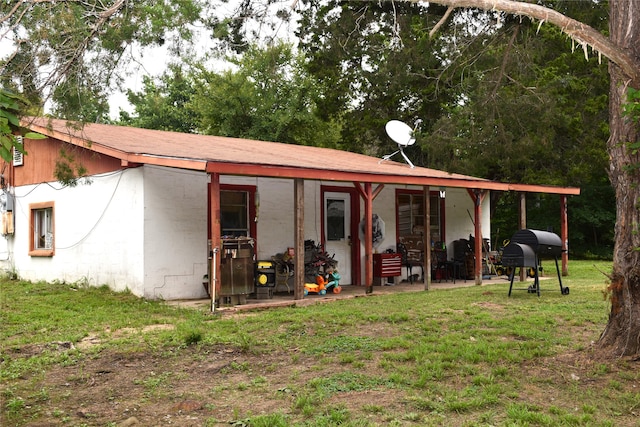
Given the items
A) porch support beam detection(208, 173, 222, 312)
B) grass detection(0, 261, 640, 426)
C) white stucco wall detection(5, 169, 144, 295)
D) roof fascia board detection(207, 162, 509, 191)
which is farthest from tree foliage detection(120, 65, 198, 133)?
grass detection(0, 261, 640, 426)

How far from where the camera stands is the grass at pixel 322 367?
181 inches

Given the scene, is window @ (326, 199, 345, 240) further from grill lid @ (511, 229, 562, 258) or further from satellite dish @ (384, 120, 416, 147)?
grill lid @ (511, 229, 562, 258)

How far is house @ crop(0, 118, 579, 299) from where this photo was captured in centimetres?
1027

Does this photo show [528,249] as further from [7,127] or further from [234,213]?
[7,127]

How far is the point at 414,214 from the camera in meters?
15.0

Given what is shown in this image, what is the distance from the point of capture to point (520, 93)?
705 inches

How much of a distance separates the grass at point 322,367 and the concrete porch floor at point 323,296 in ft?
1.56

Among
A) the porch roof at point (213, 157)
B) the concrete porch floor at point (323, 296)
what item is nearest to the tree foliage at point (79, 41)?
the porch roof at point (213, 157)

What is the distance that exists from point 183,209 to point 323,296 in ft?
9.58

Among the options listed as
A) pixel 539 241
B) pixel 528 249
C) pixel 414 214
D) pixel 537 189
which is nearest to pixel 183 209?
pixel 528 249

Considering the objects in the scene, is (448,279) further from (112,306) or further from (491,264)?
(112,306)

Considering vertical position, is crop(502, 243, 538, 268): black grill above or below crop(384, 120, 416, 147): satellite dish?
below

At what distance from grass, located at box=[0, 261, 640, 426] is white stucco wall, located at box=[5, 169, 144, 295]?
164 centimetres

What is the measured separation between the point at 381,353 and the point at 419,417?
1.80 metres
